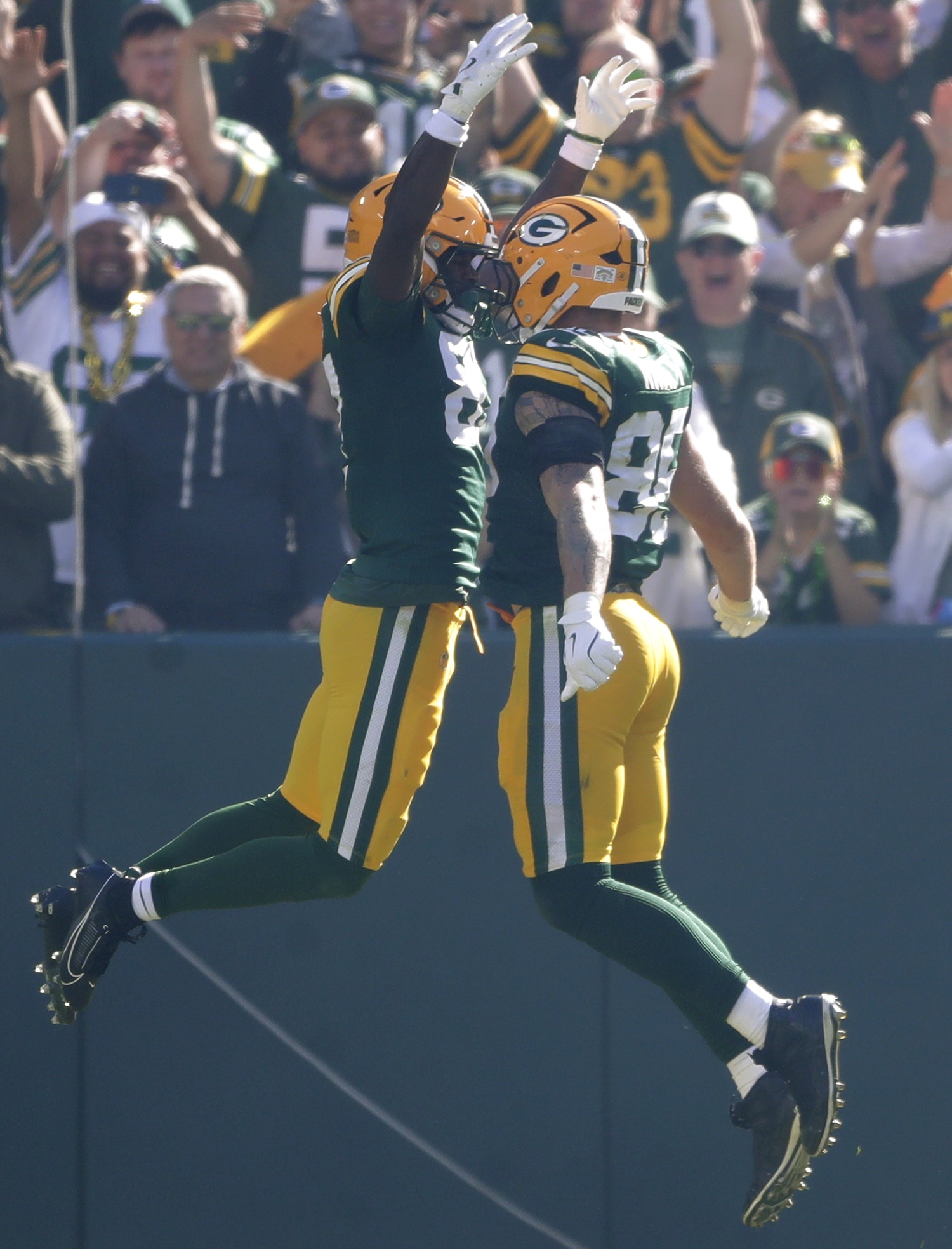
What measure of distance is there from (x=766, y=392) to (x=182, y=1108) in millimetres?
2733

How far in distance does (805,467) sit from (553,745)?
1.83m

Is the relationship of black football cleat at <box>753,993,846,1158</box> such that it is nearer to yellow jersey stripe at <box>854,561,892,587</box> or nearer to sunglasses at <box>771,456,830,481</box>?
yellow jersey stripe at <box>854,561,892,587</box>

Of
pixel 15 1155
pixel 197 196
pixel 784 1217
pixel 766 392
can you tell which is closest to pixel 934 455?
pixel 766 392

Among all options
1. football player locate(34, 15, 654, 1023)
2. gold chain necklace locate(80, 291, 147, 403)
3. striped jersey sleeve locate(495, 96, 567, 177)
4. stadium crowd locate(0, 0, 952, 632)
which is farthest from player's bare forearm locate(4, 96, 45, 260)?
football player locate(34, 15, 654, 1023)

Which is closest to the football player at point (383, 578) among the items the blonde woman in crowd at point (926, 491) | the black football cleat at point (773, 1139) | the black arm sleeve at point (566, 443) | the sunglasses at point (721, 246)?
the black arm sleeve at point (566, 443)

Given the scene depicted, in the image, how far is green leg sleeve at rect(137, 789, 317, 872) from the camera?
4.01 meters

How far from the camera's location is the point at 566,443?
3.46 m

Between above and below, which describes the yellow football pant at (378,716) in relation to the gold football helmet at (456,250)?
below

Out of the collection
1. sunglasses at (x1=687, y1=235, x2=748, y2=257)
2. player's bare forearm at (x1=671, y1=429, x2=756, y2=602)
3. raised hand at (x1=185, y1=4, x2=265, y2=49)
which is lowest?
player's bare forearm at (x1=671, y1=429, x2=756, y2=602)

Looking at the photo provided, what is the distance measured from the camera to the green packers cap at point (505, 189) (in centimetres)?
561

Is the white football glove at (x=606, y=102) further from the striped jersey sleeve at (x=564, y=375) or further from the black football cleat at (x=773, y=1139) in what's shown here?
the black football cleat at (x=773, y=1139)

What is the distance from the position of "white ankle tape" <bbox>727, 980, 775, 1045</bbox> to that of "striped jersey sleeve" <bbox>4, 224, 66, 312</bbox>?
10.9 ft

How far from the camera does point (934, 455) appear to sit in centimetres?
525

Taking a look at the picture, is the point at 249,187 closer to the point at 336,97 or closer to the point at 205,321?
the point at 336,97
